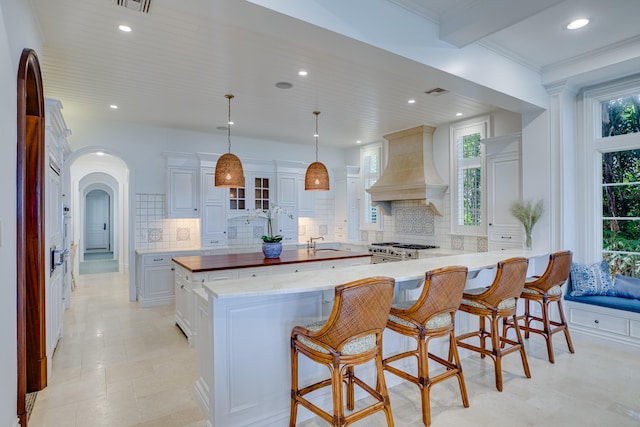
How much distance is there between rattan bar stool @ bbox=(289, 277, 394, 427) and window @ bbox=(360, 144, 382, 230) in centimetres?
506

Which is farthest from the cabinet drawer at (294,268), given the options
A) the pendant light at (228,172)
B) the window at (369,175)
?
the window at (369,175)

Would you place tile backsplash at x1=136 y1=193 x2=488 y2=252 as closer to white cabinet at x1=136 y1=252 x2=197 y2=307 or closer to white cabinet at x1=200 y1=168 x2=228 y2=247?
white cabinet at x1=200 y1=168 x2=228 y2=247

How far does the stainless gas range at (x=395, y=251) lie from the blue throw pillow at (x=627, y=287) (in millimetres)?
2285

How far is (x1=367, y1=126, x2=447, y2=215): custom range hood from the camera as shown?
5.55 m

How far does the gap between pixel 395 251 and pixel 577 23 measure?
3597mm

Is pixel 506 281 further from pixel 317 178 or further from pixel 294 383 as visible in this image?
pixel 317 178

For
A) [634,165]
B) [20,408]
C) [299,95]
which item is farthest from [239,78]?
[634,165]

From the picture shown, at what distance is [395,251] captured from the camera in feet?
18.6

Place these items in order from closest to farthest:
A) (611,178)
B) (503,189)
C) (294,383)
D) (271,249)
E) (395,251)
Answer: (294,383) < (611,178) < (271,249) < (503,189) < (395,251)

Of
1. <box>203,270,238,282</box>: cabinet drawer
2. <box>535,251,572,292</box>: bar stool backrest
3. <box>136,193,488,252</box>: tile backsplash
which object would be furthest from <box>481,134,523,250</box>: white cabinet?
<box>203,270,238,282</box>: cabinet drawer

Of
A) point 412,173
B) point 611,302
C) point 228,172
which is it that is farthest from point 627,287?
point 228,172

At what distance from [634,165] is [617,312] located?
155 centimetres

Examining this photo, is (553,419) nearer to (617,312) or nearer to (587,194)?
(617,312)

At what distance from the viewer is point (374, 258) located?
618cm
